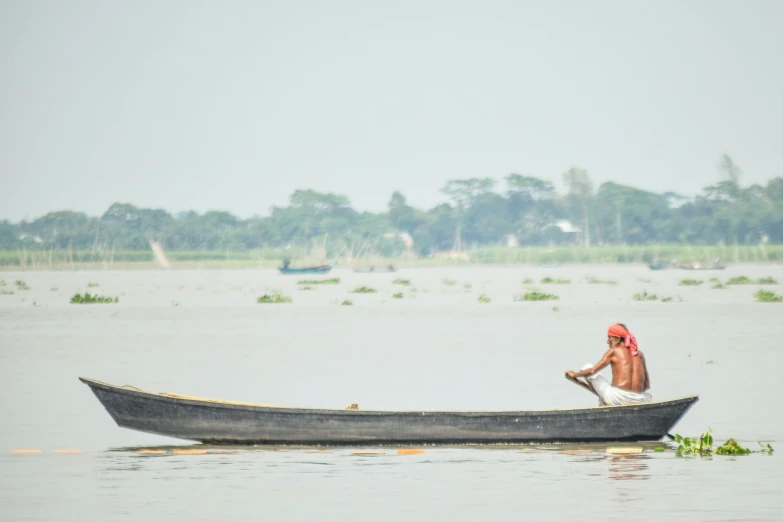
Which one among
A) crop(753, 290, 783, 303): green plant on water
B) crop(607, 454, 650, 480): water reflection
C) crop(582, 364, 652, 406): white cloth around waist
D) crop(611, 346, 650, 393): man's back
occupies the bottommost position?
crop(607, 454, 650, 480): water reflection

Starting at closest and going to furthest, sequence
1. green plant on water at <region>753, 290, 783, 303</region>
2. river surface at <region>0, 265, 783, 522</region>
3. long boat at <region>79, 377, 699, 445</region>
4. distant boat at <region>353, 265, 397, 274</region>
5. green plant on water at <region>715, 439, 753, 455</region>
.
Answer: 1. river surface at <region>0, 265, 783, 522</region>
2. green plant on water at <region>715, 439, 753, 455</region>
3. long boat at <region>79, 377, 699, 445</region>
4. green plant on water at <region>753, 290, 783, 303</region>
5. distant boat at <region>353, 265, 397, 274</region>

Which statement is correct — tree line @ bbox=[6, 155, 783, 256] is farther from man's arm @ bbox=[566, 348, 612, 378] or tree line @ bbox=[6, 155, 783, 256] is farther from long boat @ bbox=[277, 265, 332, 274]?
man's arm @ bbox=[566, 348, 612, 378]

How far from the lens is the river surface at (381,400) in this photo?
47.6ft

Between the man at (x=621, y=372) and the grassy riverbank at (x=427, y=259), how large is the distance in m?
128

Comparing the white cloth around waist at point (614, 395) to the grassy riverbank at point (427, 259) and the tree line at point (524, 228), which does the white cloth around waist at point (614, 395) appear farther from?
the tree line at point (524, 228)

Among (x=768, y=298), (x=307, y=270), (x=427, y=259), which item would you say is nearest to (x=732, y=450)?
(x=768, y=298)

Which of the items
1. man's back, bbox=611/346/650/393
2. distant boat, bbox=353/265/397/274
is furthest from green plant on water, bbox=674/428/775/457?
distant boat, bbox=353/265/397/274

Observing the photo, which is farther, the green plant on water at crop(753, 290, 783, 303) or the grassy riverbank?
the grassy riverbank

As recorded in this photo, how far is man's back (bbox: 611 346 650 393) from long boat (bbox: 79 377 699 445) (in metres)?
0.44

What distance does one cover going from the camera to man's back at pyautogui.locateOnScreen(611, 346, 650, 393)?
1797 cm

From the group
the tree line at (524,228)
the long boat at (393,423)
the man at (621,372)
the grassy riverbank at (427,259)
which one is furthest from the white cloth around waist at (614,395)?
the tree line at (524,228)

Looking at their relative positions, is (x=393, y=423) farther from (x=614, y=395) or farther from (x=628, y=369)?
(x=628, y=369)

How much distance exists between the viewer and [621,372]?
18.1 meters

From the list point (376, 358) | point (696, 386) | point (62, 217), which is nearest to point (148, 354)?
point (376, 358)
